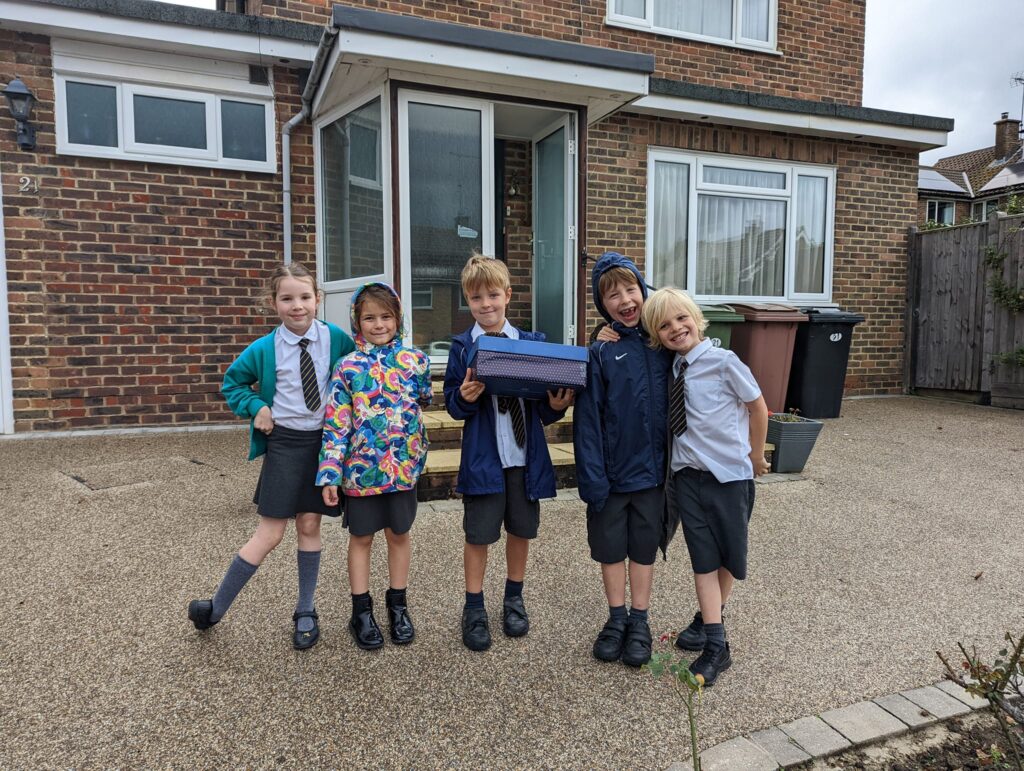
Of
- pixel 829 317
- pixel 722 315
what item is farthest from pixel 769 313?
pixel 829 317

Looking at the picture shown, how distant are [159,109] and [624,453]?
5492mm

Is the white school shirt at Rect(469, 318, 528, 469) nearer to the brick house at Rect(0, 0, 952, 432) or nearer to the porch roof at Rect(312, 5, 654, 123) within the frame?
the brick house at Rect(0, 0, 952, 432)

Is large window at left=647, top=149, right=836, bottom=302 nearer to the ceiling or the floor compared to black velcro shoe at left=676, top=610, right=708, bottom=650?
nearer to the ceiling

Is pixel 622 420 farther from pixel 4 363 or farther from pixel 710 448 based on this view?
pixel 4 363

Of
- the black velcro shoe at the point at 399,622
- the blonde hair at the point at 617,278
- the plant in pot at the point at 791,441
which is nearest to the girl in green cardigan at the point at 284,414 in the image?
the black velcro shoe at the point at 399,622

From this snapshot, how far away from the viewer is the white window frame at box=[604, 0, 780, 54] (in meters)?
7.45

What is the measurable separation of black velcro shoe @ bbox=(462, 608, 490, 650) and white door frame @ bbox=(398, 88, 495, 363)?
3107 millimetres

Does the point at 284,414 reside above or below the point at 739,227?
below

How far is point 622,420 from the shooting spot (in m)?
2.35

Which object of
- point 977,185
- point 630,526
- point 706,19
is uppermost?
point 977,185

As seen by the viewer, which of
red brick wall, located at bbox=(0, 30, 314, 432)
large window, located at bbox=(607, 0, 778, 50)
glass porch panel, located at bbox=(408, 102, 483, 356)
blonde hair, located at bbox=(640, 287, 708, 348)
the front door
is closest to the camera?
blonde hair, located at bbox=(640, 287, 708, 348)

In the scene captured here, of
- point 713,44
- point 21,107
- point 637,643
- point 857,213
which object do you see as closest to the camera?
point 637,643

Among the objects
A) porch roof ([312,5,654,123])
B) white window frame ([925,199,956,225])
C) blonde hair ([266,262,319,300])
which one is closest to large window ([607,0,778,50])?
porch roof ([312,5,654,123])

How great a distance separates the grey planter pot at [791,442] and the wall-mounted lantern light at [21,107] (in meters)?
6.22
